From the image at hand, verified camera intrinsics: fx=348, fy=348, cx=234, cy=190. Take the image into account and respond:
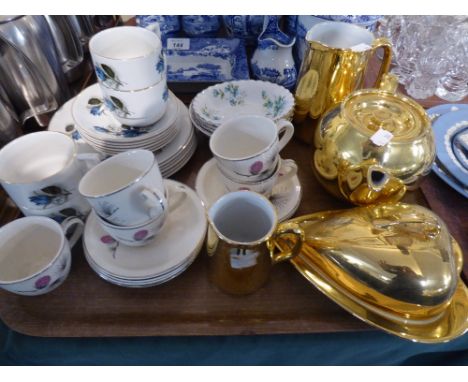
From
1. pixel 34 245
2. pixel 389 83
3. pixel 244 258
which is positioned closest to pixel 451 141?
pixel 389 83

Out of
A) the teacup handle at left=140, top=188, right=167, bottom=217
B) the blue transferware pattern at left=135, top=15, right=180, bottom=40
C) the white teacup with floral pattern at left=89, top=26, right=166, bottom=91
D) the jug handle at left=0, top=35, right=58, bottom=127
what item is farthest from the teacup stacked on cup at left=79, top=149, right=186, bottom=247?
the blue transferware pattern at left=135, top=15, right=180, bottom=40

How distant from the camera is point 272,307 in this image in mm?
407

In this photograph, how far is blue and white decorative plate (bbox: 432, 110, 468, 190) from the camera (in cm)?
52

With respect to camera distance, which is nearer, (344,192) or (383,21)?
(344,192)

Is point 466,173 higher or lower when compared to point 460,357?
higher

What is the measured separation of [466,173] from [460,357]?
260mm

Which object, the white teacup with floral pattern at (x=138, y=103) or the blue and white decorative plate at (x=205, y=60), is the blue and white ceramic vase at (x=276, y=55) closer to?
the blue and white decorative plate at (x=205, y=60)

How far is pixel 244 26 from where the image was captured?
743 mm

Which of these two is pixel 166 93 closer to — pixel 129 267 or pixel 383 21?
pixel 129 267

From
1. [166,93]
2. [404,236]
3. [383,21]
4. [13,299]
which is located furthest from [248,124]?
[383,21]

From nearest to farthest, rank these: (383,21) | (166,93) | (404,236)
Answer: (404,236) < (166,93) < (383,21)

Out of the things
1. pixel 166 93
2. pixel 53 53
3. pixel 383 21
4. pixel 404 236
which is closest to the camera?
pixel 404 236

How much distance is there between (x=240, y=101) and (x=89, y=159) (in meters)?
0.29

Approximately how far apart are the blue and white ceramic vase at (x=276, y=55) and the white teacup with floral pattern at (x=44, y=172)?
15.0 inches
